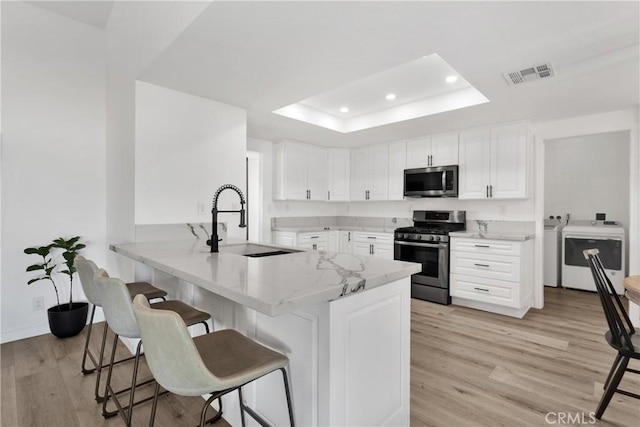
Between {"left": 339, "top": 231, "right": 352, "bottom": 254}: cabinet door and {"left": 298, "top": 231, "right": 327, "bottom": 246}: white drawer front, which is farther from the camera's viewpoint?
{"left": 339, "top": 231, "right": 352, "bottom": 254}: cabinet door

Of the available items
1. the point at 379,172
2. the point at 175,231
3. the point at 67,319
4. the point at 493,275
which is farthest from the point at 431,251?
the point at 67,319

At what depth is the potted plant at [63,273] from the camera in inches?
112

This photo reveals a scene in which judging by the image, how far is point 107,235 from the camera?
332 cm

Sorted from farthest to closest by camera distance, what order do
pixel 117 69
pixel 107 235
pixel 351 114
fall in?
1. pixel 351 114
2. pixel 107 235
3. pixel 117 69

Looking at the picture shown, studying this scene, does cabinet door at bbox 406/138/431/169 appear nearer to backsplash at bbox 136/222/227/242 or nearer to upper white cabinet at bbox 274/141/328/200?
upper white cabinet at bbox 274/141/328/200

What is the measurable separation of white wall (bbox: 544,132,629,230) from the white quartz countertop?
5.02 metres

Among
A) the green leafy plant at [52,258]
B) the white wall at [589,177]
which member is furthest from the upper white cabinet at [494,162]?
the green leafy plant at [52,258]

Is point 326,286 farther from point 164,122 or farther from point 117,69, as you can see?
point 117,69

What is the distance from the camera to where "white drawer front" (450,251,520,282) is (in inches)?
137

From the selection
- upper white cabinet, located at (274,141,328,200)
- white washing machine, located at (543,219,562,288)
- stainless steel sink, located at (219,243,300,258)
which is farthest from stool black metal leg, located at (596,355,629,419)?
upper white cabinet, located at (274,141,328,200)

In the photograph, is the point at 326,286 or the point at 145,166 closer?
the point at 326,286

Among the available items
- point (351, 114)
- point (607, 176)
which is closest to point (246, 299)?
point (351, 114)

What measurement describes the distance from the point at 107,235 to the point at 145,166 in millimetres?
1256

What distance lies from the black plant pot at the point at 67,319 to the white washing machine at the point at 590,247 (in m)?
6.08
